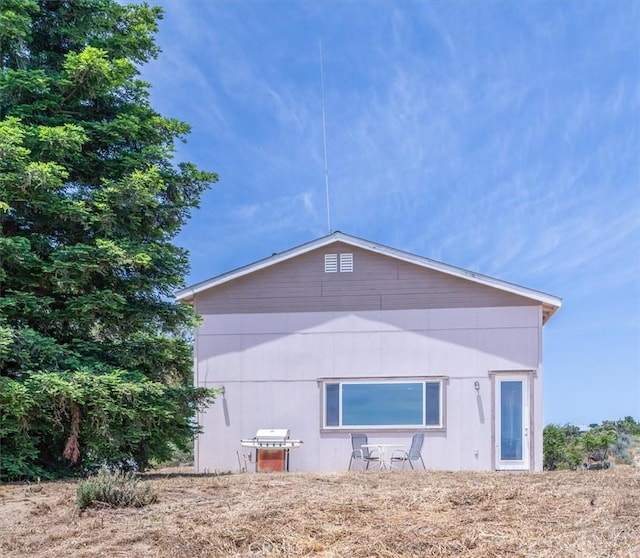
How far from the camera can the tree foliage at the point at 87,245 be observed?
25.9ft

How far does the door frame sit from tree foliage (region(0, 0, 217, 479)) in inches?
207

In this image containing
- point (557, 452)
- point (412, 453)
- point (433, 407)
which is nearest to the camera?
point (412, 453)

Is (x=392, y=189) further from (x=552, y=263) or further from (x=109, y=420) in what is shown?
(x=109, y=420)

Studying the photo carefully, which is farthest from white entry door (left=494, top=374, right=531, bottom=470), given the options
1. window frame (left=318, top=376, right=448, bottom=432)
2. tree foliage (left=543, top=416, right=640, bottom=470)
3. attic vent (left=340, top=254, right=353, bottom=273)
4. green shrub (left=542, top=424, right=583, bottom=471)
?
attic vent (left=340, top=254, right=353, bottom=273)

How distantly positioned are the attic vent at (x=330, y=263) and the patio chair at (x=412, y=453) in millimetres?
3398

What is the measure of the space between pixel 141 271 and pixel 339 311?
397 cm

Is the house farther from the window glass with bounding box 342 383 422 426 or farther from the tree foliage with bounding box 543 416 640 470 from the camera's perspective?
the tree foliage with bounding box 543 416 640 470

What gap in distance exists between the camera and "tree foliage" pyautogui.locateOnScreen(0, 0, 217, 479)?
7.89 meters

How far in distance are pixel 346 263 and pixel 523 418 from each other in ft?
14.1

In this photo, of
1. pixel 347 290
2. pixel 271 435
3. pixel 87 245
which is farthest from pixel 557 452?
pixel 87 245

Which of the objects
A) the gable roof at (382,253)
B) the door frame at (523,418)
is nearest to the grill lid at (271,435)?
the gable roof at (382,253)

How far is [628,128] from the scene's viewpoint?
14.2 meters

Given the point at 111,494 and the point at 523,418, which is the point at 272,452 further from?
the point at 111,494

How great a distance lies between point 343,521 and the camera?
16.5 ft
